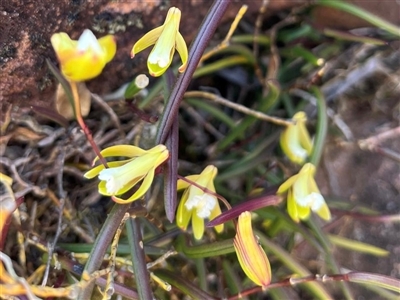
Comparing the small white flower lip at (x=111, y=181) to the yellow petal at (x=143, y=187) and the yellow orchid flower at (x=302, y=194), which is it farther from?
the yellow orchid flower at (x=302, y=194)

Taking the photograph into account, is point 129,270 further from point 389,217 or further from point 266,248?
point 389,217

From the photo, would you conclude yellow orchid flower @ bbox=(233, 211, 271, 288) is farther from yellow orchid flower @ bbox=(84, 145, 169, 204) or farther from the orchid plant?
yellow orchid flower @ bbox=(84, 145, 169, 204)

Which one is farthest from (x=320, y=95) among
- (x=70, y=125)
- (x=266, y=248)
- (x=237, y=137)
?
(x=70, y=125)

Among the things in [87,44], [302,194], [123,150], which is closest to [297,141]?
[302,194]

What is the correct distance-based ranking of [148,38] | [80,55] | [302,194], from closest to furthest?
[80,55] → [148,38] → [302,194]

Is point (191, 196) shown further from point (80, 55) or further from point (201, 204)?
point (80, 55)

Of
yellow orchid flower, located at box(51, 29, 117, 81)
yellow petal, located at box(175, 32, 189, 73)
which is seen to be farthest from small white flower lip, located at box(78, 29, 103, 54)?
yellow petal, located at box(175, 32, 189, 73)
